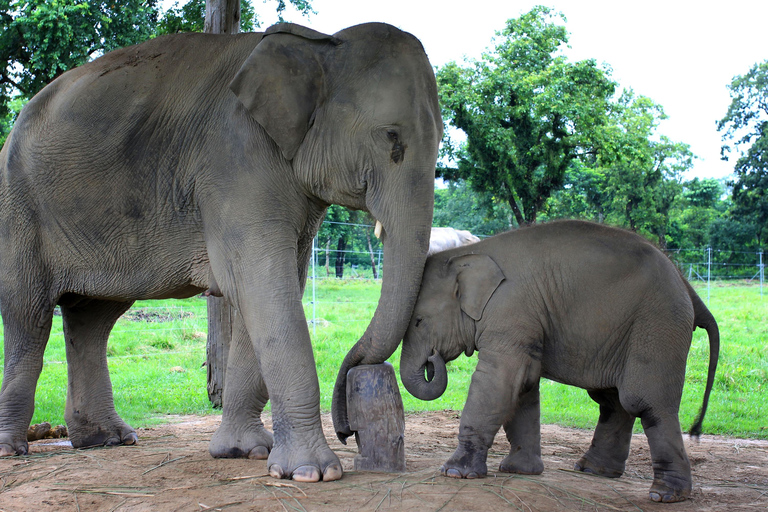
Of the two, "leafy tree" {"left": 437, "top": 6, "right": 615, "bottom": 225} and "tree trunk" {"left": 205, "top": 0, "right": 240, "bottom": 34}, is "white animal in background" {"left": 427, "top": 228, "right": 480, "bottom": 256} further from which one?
"leafy tree" {"left": 437, "top": 6, "right": 615, "bottom": 225}

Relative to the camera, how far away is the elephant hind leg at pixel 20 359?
4902mm

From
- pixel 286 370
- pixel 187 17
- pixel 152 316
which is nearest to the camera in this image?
pixel 286 370

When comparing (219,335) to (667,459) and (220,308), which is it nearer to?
(220,308)

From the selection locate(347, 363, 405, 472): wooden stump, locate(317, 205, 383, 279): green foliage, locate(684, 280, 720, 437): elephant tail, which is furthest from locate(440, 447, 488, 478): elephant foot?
locate(317, 205, 383, 279): green foliage

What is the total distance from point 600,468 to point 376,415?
1.48m

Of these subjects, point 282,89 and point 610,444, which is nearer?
point 282,89

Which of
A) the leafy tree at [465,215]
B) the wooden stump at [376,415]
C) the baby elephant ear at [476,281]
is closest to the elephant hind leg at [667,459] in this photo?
the baby elephant ear at [476,281]

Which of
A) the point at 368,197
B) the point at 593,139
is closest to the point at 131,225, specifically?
the point at 368,197

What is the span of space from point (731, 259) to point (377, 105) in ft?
125

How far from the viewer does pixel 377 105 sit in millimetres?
3973

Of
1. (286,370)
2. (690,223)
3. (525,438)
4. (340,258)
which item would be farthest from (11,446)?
(690,223)

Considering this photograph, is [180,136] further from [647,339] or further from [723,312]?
[723,312]

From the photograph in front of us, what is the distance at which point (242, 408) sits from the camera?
4848 mm

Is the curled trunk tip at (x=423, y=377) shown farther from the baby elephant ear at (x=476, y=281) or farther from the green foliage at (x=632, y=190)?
the green foliage at (x=632, y=190)
